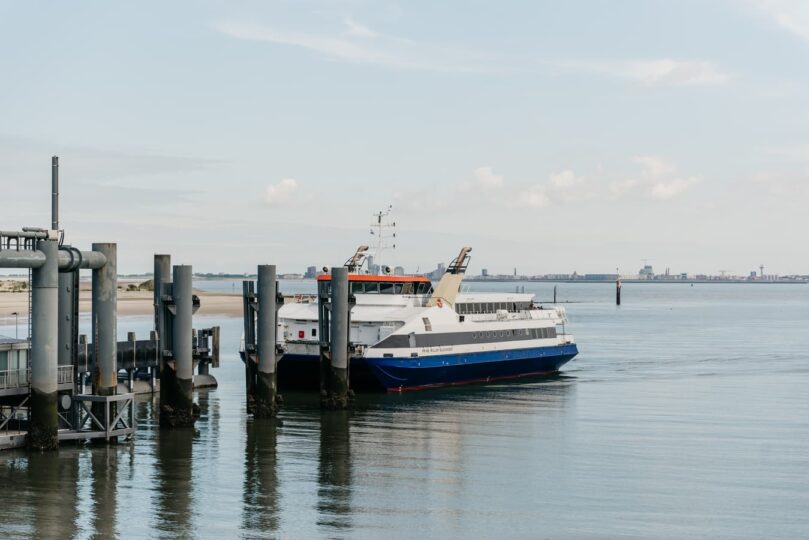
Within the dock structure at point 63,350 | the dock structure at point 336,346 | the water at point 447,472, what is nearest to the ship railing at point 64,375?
A: the dock structure at point 63,350

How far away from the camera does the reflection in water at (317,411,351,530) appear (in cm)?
2500

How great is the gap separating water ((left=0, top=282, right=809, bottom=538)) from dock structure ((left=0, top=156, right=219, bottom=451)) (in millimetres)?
887

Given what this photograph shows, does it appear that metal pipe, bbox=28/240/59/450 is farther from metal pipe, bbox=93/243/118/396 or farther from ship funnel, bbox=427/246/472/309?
ship funnel, bbox=427/246/472/309

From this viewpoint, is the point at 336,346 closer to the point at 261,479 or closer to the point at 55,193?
the point at 261,479

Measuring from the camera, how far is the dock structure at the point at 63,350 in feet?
96.3

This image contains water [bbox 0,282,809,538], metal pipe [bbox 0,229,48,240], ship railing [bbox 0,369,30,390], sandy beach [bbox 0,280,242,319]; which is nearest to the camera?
water [bbox 0,282,809,538]

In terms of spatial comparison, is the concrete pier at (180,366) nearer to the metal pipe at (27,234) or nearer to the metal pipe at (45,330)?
the metal pipe at (45,330)

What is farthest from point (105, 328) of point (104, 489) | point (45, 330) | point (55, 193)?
point (104, 489)

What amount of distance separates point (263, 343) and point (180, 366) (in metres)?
3.40

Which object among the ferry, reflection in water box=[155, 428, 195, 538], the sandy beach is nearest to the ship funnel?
the ferry

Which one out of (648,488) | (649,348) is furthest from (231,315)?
(648,488)

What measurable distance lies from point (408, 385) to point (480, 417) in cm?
625

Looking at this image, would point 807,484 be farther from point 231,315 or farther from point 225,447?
point 231,315

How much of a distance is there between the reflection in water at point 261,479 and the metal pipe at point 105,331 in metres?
4.45
